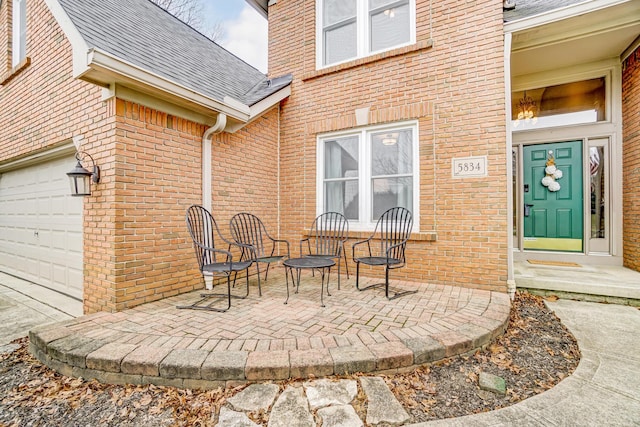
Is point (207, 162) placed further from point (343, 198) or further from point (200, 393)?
point (200, 393)

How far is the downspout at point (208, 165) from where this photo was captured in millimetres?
3520

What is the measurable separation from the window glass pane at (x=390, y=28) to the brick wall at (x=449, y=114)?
0.26 meters

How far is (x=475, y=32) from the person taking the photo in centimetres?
347

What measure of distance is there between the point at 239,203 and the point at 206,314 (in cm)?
183

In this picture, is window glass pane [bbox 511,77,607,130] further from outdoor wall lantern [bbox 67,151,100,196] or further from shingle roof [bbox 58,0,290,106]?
outdoor wall lantern [bbox 67,151,100,196]

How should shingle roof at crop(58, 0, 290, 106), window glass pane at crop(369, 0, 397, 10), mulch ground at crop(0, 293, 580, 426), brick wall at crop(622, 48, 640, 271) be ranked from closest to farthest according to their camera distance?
1. mulch ground at crop(0, 293, 580, 426)
2. shingle roof at crop(58, 0, 290, 106)
3. brick wall at crop(622, 48, 640, 271)
4. window glass pane at crop(369, 0, 397, 10)

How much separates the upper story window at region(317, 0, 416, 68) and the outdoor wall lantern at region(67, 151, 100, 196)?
3536 mm

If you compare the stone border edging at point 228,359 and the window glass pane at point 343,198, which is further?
the window glass pane at point 343,198

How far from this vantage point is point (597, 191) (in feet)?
14.0

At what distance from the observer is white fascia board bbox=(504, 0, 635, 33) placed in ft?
10.1

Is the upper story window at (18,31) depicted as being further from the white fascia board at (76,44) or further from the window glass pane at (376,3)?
the window glass pane at (376,3)

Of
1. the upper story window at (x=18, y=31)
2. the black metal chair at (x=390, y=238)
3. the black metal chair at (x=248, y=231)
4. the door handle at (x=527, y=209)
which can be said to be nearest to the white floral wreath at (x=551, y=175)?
the door handle at (x=527, y=209)

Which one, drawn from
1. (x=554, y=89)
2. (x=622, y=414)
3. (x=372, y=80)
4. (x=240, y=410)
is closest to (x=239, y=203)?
(x=372, y=80)

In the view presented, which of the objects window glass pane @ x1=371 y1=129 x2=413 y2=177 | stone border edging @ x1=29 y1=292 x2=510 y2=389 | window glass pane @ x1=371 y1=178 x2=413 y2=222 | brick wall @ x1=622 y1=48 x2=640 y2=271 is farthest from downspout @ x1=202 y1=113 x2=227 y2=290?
brick wall @ x1=622 y1=48 x2=640 y2=271
